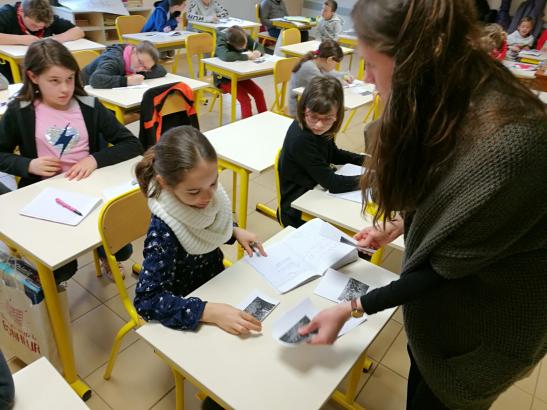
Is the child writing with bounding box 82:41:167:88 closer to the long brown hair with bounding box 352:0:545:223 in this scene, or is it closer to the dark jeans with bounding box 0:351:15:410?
the dark jeans with bounding box 0:351:15:410

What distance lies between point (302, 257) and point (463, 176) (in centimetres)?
77

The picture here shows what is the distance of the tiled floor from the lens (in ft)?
5.56

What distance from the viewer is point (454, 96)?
0.68 meters

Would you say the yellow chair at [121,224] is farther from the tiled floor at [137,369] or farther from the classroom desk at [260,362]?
the classroom desk at [260,362]

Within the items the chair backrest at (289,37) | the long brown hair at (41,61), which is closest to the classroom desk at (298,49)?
the chair backrest at (289,37)

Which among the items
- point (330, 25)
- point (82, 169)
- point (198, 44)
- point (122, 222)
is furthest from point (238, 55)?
point (122, 222)

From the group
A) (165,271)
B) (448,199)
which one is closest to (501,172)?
(448,199)

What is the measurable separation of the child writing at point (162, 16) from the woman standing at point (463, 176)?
5158 millimetres

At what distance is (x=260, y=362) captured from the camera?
101 cm

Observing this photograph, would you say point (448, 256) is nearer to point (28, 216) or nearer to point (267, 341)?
point (267, 341)

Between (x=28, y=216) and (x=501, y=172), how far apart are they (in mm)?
1602

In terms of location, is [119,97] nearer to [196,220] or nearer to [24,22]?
[24,22]

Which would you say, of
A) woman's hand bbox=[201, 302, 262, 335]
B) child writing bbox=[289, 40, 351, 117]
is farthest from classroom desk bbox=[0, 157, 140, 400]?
child writing bbox=[289, 40, 351, 117]

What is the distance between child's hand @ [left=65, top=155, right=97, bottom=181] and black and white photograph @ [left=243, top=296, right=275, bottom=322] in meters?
1.13
